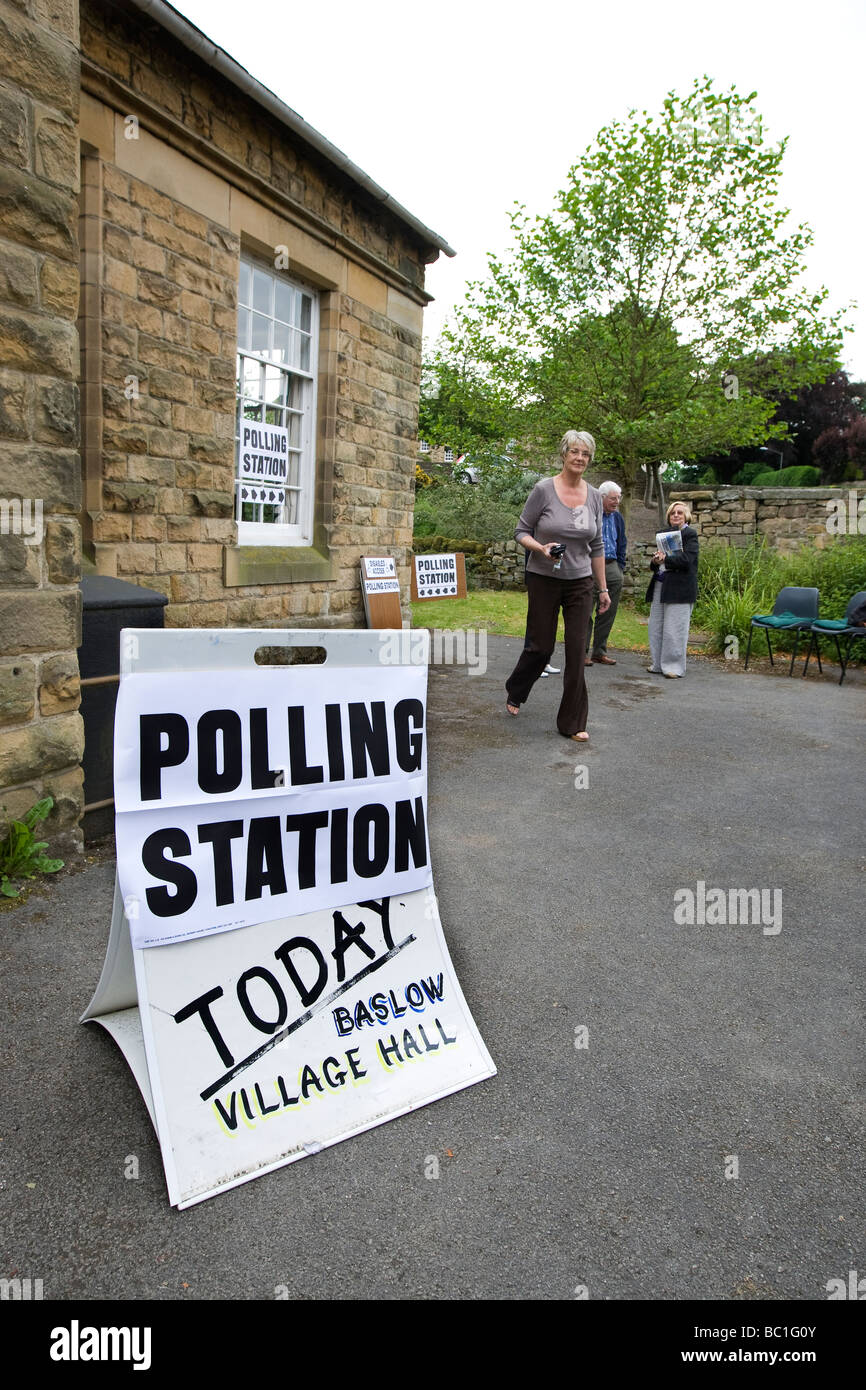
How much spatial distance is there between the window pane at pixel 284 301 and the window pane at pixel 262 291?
4.1 inches

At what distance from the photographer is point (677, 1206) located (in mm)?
2215

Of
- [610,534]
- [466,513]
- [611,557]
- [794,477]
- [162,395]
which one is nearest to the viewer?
[162,395]

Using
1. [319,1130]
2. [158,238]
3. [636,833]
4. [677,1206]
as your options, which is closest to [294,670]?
[319,1130]

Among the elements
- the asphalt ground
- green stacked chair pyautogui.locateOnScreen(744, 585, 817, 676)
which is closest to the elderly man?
green stacked chair pyautogui.locateOnScreen(744, 585, 817, 676)

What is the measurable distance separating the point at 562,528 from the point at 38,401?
3945 millimetres

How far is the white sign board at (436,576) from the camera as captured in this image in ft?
34.0

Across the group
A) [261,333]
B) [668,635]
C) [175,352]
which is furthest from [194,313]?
[668,635]

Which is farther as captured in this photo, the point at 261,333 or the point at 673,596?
the point at 673,596

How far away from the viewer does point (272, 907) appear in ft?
8.23

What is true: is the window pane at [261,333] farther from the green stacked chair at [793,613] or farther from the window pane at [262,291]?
the green stacked chair at [793,613]

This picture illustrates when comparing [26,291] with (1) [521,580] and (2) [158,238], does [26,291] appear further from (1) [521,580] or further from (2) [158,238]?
(1) [521,580]

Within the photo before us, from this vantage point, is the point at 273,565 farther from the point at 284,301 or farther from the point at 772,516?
the point at 772,516

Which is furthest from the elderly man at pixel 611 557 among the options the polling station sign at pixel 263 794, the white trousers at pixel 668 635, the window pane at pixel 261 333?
the polling station sign at pixel 263 794

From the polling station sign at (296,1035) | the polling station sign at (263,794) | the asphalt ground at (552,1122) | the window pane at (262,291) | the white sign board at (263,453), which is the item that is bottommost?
the asphalt ground at (552,1122)
